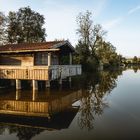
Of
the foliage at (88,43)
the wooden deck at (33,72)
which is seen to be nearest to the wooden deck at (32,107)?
the wooden deck at (33,72)

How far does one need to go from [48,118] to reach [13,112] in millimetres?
2216

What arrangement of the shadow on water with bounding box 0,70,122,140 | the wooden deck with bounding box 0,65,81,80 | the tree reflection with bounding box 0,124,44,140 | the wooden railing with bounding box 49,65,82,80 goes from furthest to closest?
the wooden railing with bounding box 49,65,82,80 → the wooden deck with bounding box 0,65,81,80 → the shadow on water with bounding box 0,70,122,140 → the tree reflection with bounding box 0,124,44,140

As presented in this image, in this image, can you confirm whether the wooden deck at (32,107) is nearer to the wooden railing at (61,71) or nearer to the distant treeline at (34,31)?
the wooden railing at (61,71)

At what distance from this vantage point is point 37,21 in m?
55.2

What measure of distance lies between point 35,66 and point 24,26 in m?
34.9

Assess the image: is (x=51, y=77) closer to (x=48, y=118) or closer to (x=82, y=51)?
(x=48, y=118)

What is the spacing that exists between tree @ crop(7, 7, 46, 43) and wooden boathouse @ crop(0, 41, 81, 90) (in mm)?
26112

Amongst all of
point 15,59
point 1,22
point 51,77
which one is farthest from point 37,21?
point 51,77

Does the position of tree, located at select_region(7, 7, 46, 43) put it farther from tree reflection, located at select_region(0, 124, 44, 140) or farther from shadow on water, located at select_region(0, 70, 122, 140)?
tree reflection, located at select_region(0, 124, 44, 140)

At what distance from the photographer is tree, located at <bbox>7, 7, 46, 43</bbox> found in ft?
175

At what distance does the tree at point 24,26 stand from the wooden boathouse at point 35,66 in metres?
26.1

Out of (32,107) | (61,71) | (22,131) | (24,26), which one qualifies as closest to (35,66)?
(61,71)

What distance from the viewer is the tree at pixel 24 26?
53.3 m

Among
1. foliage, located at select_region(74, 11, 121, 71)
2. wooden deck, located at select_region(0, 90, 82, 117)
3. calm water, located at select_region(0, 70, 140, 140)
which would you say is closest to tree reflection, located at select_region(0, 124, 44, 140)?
calm water, located at select_region(0, 70, 140, 140)
